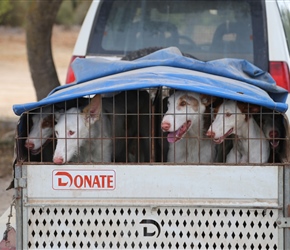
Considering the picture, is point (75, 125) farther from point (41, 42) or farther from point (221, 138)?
point (41, 42)

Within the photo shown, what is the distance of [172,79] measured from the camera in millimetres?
4586

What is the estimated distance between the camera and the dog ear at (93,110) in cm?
486

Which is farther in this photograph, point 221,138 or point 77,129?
point 77,129

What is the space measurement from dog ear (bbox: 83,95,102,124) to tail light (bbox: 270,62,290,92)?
1.97 m

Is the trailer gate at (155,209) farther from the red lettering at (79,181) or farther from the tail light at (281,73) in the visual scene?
the tail light at (281,73)

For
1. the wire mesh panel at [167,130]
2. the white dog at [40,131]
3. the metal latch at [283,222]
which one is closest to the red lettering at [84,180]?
the wire mesh panel at [167,130]

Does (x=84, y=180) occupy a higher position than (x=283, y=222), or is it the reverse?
(x=84, y=180)

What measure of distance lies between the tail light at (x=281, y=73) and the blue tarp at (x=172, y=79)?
0.88 metres

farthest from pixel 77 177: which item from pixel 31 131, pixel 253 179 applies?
pixel 253 179

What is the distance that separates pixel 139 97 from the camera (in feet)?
17.5

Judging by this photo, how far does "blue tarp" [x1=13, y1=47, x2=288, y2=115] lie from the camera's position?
4484mm

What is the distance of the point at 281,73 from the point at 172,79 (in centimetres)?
201

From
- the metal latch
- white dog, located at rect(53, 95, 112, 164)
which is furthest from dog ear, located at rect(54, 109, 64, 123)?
the metal latch

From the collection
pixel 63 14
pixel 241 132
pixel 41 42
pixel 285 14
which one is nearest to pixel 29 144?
pixel 241 132
